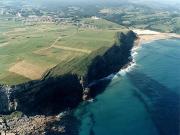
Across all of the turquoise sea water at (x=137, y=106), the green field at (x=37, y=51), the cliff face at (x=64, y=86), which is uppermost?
the green field at (x=37, y=51)

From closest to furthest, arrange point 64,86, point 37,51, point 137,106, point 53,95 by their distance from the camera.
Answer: point 137,106
point 53,95
point 64,86
point 37,51

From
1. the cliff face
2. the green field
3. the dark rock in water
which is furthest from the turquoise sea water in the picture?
the green field

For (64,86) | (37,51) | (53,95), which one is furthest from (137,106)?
(37,51)

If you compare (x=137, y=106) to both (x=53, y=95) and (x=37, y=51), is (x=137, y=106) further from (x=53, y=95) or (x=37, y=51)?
(x=37, y=51)

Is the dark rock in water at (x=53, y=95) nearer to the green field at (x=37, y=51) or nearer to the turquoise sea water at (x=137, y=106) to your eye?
the green field at (x=37, y=51)

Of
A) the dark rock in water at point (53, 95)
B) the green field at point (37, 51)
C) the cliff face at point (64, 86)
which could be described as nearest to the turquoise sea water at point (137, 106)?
the dark rock in water at point (53, 95)

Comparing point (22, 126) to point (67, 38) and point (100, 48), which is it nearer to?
point (100, 48)

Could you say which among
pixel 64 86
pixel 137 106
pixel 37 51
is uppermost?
pixel 37 51
